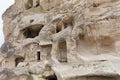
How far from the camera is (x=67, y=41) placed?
576 inches

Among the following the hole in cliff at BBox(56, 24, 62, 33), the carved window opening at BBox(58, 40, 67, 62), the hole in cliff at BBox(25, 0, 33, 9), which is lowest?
the carved window opening at BBox(58, 40, 67, 62)

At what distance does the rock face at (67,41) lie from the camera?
40.3ft

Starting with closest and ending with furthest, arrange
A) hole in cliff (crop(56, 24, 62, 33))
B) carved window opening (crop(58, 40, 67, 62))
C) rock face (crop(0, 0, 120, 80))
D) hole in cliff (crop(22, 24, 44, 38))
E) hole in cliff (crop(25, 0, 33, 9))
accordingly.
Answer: rock face (crop(0, 0, 120, 80))
carved window opening (crop(58, 40, 67, 62))
hole in cliff (crop(56, 24, 62, 33))
hole in cliff (crop(22, 24, 44, 38))
hole in cliff (crop(25, 0, 33, 9))

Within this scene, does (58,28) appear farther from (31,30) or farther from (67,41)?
(31,30)

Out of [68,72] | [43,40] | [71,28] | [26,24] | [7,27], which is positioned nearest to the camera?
[68,72]

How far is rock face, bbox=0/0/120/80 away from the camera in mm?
12281

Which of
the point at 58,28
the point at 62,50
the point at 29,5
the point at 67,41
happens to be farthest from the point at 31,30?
the point at 67,41

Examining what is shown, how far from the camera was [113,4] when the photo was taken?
42.7 ft

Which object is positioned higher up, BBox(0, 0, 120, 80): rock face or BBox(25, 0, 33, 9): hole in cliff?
BBox(25, 0, 33, 9): hole in cliff

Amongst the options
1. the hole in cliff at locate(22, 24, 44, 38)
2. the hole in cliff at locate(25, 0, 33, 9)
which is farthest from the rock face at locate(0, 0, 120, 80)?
the hole in cliff at locate(25, 0, 33, 9)

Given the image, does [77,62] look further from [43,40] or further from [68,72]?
[43,40]

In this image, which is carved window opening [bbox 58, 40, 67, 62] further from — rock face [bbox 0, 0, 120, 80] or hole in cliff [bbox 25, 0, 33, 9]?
hole in cliff [bbox 25, 0, 33, 9]

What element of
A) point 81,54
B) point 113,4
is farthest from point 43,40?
point 113,4

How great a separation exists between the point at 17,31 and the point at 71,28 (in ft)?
18.8
